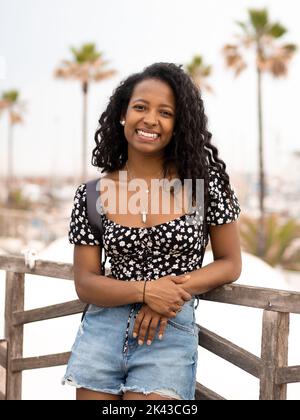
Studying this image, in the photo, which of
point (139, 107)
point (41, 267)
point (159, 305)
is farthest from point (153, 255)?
point (41, 267)

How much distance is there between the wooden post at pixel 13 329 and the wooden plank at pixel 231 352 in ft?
3.74

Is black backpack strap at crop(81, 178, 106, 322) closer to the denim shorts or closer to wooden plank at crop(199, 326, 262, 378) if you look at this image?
the denim shorts

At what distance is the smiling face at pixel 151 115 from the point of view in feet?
7.28

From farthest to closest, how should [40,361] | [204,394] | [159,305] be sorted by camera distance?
[40,361] < [204,394] < [159,305]

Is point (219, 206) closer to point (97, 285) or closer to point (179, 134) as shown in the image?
point (179, 134)

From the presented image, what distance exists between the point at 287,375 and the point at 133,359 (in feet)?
2.06

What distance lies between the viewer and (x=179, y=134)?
2289 millimetres

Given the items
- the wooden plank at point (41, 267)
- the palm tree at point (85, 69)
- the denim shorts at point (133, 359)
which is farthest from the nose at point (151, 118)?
the palm tree at point (85, 69)

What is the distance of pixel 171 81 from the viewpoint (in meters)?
2.24

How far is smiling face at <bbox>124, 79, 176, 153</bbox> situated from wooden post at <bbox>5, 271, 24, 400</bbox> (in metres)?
1.40

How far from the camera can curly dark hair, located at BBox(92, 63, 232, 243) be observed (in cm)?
225

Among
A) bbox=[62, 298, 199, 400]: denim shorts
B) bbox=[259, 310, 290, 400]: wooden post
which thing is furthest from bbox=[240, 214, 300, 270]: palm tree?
bbox=[62, 298, 199, 400]: denim shorts

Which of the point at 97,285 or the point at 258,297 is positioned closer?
the point at 97,285
